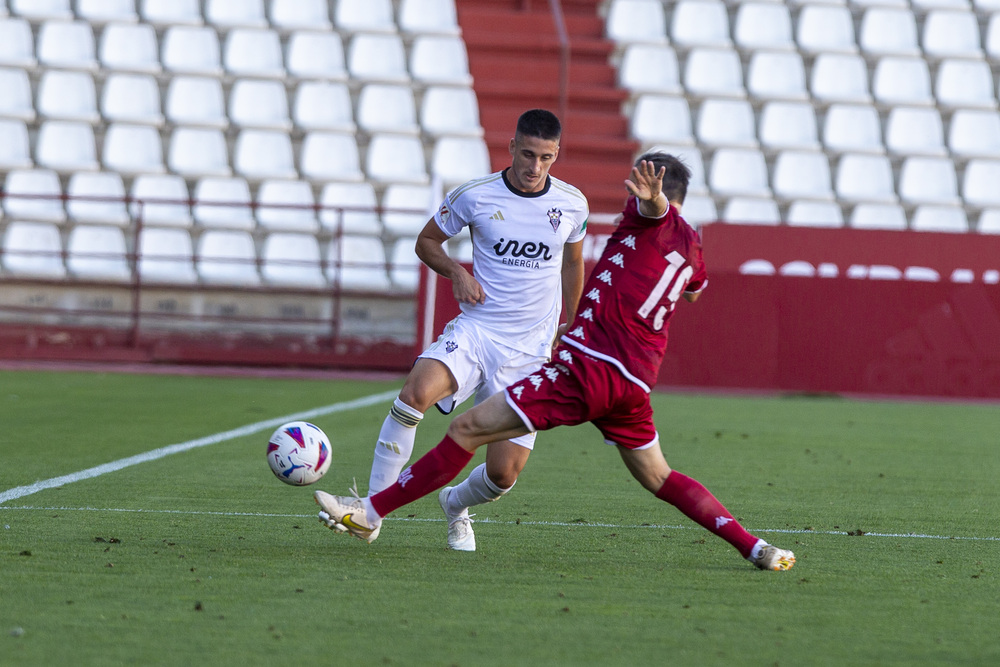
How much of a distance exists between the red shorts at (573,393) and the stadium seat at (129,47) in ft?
49.2

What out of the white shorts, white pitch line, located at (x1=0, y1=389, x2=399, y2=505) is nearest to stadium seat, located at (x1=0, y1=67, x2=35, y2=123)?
white pitch line, located at (x1=0, y1=389, x2=399, y2=505)

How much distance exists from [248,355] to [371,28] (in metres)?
5.71

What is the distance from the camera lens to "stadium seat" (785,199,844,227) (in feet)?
56.4

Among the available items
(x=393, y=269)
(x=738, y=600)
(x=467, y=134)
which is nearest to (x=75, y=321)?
(x=393, y=269)

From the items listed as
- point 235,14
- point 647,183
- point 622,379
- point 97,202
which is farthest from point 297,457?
point 235,14

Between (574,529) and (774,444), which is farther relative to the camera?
(774,444)

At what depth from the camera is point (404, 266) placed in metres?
15.6

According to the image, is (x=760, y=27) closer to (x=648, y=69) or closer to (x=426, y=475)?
(x=648, y=69)

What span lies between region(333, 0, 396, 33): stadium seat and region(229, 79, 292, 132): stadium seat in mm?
1452

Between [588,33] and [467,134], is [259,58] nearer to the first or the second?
[467,134]

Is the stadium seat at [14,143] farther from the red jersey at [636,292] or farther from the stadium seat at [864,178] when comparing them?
the red jersey at [636,292]

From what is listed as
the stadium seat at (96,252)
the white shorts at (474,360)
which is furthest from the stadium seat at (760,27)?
the white shorts at (474,360)

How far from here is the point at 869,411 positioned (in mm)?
11859

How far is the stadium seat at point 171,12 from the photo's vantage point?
17.9 m
